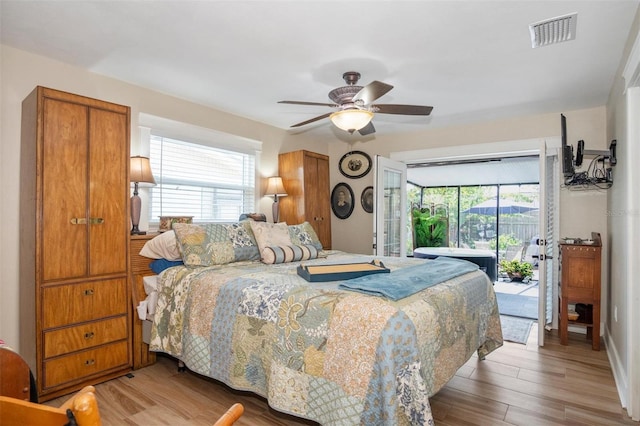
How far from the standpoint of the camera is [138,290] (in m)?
2.99

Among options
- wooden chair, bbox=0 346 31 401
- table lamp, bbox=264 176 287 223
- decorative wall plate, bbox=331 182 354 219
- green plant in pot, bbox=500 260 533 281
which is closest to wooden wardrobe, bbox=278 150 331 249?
table lamp, bbox=264 176 287 223

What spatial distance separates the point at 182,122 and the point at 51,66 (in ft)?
3.86

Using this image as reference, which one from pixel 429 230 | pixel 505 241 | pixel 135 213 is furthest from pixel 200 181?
pixel 505 241

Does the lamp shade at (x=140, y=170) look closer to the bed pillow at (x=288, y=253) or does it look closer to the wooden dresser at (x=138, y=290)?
the wooden dresser at (x=138, y=290)

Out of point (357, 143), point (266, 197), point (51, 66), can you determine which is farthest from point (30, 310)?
point (357, 143)

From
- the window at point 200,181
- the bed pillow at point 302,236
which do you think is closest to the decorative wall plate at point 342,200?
the window at point 200,181

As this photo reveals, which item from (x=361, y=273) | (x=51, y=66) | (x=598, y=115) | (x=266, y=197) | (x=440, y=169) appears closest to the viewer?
(x=361, y=273)

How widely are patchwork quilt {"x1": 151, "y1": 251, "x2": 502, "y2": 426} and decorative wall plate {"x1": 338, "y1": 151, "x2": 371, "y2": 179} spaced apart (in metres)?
2.94

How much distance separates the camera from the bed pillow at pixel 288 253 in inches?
118

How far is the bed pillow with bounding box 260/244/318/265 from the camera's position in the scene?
9.87 ft

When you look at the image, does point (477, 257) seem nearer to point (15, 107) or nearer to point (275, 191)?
point (275, 191)

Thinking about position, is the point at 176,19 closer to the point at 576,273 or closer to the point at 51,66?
the point at 51,66

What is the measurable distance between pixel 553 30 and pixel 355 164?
3368 millimetres

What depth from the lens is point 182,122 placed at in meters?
3.77
